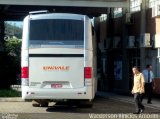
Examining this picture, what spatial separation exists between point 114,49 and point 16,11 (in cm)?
853

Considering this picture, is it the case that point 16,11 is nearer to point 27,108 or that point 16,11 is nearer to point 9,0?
point 9,0

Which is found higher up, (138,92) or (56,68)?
(56,68)

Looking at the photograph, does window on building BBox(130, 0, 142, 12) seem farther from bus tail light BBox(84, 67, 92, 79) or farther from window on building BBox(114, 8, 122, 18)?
bus tail light BBox(84, 67, 92, 79)

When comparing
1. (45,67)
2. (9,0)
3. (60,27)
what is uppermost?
(9,0)

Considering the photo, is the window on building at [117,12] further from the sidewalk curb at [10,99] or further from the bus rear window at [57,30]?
the bus rear window at [57,30]

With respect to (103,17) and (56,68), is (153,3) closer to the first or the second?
(103,17)

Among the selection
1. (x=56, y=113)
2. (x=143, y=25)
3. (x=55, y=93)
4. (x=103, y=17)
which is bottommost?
(x=56, y=113)

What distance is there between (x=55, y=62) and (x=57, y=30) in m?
1.29

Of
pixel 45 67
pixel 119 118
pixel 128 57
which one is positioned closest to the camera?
pixel 119 118

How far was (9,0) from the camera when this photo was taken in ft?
105

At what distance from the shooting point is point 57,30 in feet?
65.7

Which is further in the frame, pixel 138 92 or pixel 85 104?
pixel 85 104

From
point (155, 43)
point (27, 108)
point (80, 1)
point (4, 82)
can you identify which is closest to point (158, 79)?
point (155, 43)

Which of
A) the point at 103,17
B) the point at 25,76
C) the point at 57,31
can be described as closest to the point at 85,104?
the point at 25,76
